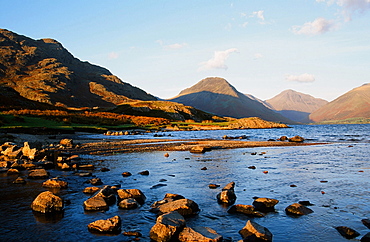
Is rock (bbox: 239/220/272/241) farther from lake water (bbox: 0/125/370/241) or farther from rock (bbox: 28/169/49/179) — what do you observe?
rock (bbox: 28/169/49/179)

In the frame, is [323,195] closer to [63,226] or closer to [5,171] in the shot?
[63,226]

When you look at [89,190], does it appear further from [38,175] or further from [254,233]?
[254,233]

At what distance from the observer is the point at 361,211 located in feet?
43.5

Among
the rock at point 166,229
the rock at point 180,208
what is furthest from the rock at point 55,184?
the rock at point 166,229

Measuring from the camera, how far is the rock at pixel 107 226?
11.0 m

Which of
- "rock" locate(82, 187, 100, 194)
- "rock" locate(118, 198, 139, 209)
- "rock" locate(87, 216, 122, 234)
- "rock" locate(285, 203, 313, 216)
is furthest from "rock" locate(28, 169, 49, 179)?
"rock" locate(285, 203, 313, 216)

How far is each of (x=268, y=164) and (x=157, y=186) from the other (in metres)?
13.9

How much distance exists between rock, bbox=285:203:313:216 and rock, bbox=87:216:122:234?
25.9ft

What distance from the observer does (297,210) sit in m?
13.1

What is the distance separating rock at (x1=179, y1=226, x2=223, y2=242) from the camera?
31.5 feet

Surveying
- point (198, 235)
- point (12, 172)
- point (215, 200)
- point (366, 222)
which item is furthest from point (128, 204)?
point (12, 172)

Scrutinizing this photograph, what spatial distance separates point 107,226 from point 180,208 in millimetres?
3454

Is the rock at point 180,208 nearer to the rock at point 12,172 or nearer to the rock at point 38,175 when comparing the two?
the rock at point 38,175

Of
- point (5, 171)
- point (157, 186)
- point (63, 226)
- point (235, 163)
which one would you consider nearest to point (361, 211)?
point (157, 186)
